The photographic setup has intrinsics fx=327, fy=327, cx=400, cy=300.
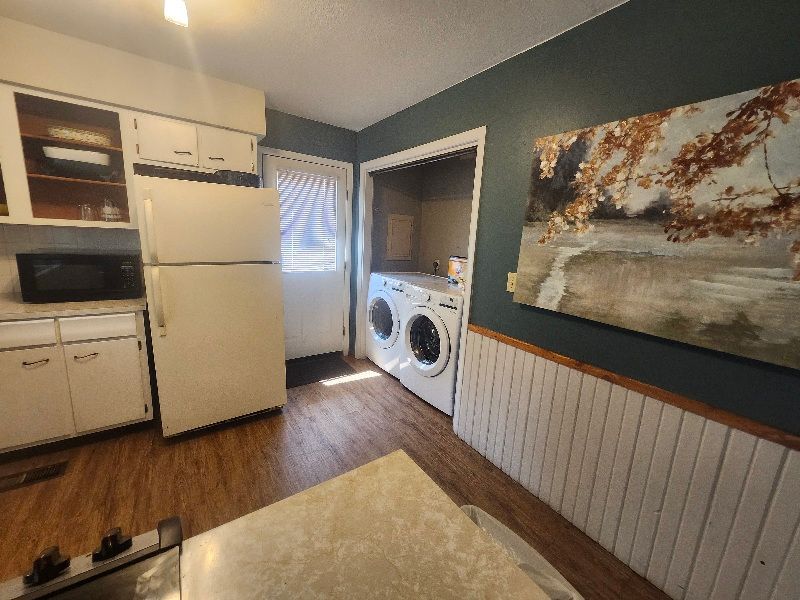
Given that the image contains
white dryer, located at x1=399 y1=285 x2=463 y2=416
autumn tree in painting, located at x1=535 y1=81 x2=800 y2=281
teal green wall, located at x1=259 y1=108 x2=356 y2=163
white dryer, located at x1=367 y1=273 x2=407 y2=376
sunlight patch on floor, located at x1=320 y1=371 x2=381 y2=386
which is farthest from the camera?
sunlight patch on floor, located at x1=320 y1=371 x2=381 y2=386

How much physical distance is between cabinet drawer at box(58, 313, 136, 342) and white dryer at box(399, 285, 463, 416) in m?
1.94

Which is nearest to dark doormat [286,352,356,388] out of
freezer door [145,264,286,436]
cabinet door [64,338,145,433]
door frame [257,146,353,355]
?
door frame [257,146,353,355]

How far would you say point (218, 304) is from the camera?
2119 mm

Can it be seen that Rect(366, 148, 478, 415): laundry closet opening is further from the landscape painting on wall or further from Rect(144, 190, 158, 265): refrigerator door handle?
Rect(144, 190, 158, 265): refrigerator door handle

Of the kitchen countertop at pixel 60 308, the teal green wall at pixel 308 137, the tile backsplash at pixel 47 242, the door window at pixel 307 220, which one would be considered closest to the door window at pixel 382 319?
the door window at pixel 307 220

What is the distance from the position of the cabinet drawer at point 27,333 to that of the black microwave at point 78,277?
213mm

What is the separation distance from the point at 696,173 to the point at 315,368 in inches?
124

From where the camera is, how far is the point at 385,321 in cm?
326

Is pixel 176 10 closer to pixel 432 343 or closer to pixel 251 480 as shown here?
pixel 251 480

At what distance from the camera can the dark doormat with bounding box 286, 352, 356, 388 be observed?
314cm

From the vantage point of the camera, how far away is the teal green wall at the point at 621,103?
43.8 inches

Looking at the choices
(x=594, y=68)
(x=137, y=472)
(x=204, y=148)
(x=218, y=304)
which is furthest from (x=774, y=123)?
(x=137, y=472)

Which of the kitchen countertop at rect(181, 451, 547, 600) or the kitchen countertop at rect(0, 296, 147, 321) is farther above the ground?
the kitchen countertop at rect(181, 451, 547, 600)

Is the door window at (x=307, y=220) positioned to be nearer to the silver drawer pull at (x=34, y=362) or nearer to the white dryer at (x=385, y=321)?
the white dryer at (x=385, y=321)
